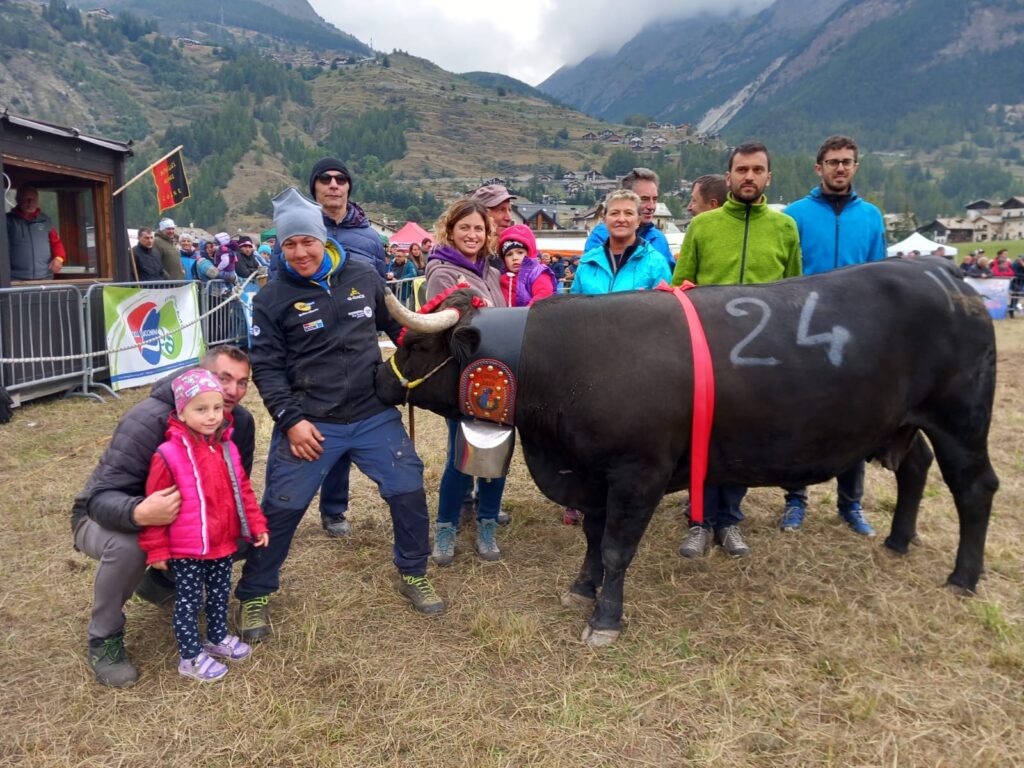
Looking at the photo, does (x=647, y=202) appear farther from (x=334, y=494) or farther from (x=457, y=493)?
(x=334, y=494)

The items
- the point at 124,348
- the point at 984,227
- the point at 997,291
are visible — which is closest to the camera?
the point at 124,348

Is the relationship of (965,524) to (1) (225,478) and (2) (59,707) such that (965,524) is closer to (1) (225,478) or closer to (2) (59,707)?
(1) (225,478)

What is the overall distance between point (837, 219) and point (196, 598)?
158 inches

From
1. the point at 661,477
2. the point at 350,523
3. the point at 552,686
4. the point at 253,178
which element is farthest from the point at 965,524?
the point at 253,178

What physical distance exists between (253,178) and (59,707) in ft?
416

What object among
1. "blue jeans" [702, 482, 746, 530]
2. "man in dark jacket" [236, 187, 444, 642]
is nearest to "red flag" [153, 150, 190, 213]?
"man in dark jacket" [236, 187, 444, 642]

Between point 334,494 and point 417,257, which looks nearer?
point 334,494

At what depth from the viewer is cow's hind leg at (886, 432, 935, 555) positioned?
4117mm

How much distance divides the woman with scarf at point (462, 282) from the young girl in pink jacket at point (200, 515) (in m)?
1.29

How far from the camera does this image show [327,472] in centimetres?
350

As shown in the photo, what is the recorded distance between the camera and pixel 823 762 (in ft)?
8.42

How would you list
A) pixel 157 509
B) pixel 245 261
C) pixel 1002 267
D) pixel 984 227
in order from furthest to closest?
pixel 984 227, pixel 1002 267, pixel 245 261, pixel 157 509

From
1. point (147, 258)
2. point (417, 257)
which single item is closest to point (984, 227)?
point (417, 257)

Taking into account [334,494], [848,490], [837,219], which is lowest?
[334,494]
